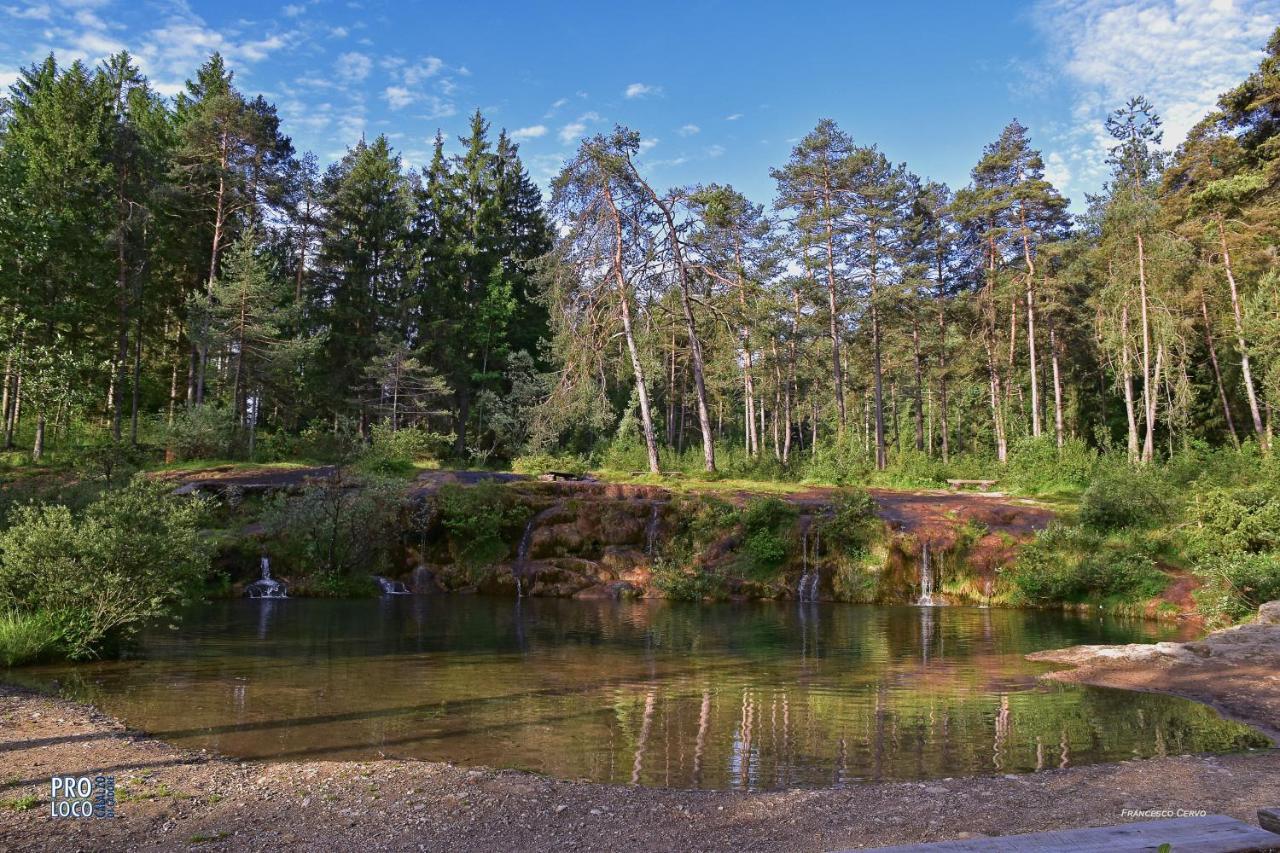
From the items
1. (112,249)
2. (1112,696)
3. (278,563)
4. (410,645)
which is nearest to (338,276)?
(112,249)

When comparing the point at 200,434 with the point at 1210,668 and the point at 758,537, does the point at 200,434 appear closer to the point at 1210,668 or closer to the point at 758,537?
the point at 758,537

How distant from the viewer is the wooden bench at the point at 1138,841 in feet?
11.7

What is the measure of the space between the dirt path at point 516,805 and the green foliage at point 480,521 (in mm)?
18364

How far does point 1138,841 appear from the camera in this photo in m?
3.75

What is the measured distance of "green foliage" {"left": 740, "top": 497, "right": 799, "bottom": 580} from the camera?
24.4 metres

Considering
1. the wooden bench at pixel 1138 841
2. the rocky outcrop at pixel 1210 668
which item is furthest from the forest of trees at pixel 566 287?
the wooden bench at pixel 1138 841

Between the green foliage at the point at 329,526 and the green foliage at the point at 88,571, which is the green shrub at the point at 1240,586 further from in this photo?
the green foliage at the point at 329,526

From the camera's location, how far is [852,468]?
35.4 meters

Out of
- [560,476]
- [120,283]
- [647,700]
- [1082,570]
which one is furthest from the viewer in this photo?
[120,283]

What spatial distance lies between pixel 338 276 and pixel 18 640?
38672 millimetres

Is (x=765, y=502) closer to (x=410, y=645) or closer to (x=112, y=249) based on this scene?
(x=410, y=645)

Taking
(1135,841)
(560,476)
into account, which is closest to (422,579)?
(560,476)

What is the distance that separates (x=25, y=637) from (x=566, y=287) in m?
25.8

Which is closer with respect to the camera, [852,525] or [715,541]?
[852,525]
